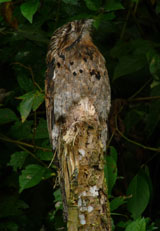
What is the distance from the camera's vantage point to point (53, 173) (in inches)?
90.7

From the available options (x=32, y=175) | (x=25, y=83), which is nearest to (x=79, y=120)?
(x=32, y=175)

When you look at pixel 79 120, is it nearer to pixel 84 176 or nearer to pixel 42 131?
pixel 84 176

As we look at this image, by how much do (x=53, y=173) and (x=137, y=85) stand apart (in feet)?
3.54

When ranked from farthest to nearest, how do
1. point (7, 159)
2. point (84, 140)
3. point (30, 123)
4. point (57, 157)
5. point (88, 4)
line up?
point (7, 159) < point (30, 123) < point (88, 4) < point (57, 157) < point (84, 140)

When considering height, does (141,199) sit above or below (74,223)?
below

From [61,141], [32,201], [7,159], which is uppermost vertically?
[61,141]

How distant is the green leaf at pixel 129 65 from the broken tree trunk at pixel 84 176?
805 mm

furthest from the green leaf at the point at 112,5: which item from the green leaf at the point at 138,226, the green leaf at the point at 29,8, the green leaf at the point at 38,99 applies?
the green leaf at the point at 138,226

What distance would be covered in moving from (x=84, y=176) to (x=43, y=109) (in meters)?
1.18

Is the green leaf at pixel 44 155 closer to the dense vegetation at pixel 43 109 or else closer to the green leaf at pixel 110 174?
the dense vegetation at pixel 43 109

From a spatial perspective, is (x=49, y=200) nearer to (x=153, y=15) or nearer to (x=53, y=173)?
(x=53, y=173)

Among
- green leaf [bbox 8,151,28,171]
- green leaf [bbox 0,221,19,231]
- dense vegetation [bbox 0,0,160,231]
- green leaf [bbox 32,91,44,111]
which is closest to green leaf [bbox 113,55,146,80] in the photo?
dense vegetation [bbox 0,0,160,231]

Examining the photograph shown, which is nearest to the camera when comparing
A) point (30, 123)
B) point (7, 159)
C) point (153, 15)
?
point (30, 123)

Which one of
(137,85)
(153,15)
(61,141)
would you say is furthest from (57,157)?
(153,15)
